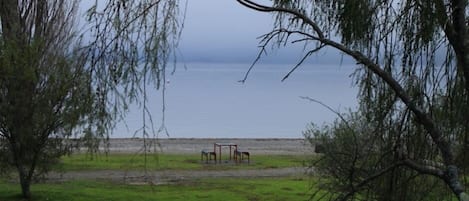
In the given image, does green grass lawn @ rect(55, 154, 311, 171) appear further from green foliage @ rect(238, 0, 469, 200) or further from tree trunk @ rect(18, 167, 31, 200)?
green foliage @ rect(238, 0, 469, 200)

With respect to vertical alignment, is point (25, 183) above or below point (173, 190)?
above

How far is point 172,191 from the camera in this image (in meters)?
17.0

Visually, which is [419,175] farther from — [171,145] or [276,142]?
[276,142]

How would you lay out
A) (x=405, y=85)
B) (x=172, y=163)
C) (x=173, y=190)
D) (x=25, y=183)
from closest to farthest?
(x=405, y=85) → (x=25, y=183) → (x=173, y=190) → (x=172, y=163)

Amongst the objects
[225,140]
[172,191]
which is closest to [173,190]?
[172,191]

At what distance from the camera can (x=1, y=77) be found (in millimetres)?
13781

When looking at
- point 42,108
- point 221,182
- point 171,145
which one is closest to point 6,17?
point 42,108

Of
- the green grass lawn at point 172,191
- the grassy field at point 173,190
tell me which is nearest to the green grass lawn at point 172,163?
the grassy field at point 173,190

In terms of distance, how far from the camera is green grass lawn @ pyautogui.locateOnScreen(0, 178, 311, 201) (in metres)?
15.5

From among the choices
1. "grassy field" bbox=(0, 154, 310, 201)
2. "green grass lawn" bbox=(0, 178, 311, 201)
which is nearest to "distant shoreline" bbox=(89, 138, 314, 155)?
"grassy field" bbox=(0, 154, 310, 201)

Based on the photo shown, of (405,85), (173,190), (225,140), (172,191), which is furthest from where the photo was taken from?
(225,140)

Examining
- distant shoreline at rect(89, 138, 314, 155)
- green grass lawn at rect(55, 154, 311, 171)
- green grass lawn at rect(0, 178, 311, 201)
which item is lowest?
green grass lawn at rect(0, 178, 311, 201)

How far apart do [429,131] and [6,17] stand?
10477 millimetres

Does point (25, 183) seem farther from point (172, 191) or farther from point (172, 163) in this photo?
point (172, 163)
